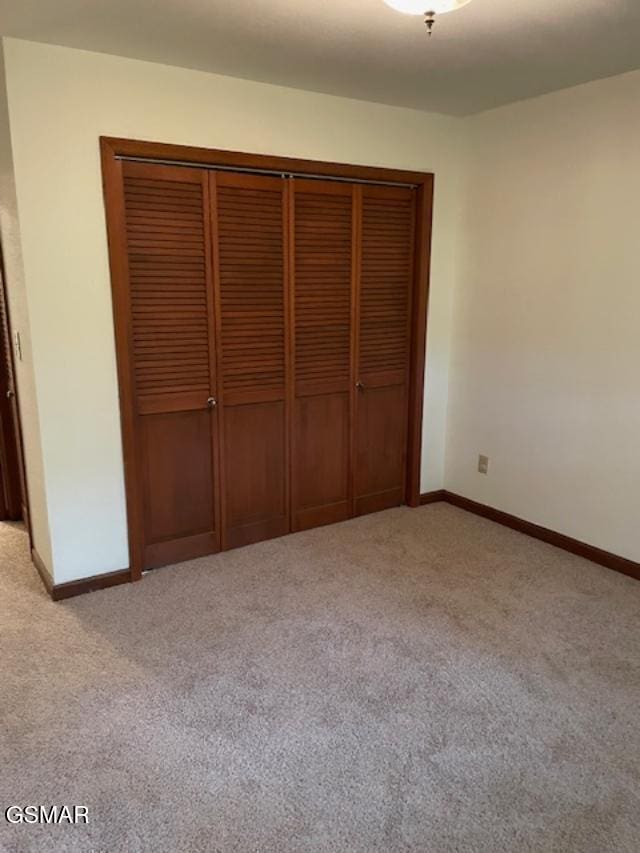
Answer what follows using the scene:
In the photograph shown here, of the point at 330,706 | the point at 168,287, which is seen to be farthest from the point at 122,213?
the point at 330,706

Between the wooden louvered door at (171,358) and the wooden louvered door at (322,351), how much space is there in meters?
0.54

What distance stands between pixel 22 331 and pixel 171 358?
0.67 m

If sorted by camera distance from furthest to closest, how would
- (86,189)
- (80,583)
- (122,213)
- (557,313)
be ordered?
1. (557,313)
2. (80,583)
3. (122,213)
4. (86,189)

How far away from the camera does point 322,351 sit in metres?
3.57

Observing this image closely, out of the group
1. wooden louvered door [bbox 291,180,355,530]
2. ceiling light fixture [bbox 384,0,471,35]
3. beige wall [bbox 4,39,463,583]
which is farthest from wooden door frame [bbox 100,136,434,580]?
ceiling light fixture [bbox 384,0,471,35]

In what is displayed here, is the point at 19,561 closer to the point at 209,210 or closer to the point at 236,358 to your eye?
the point at 236,358

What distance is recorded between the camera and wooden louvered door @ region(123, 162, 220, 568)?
2.90m

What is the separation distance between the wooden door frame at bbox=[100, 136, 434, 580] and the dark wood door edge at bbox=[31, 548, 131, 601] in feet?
0.22

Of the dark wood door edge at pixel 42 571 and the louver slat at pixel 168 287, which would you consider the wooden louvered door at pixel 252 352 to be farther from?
the dark wood door edge at pixel 42 571

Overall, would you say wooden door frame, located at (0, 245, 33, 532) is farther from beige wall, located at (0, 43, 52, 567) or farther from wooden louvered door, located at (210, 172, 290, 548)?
wooden louvered door, located at (210, 172, 290, 548)

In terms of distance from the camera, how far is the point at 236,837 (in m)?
1.70

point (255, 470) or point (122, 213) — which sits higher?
point (122, 213)

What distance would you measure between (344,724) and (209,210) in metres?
2.34

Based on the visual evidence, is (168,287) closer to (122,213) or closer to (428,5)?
(122,213)
